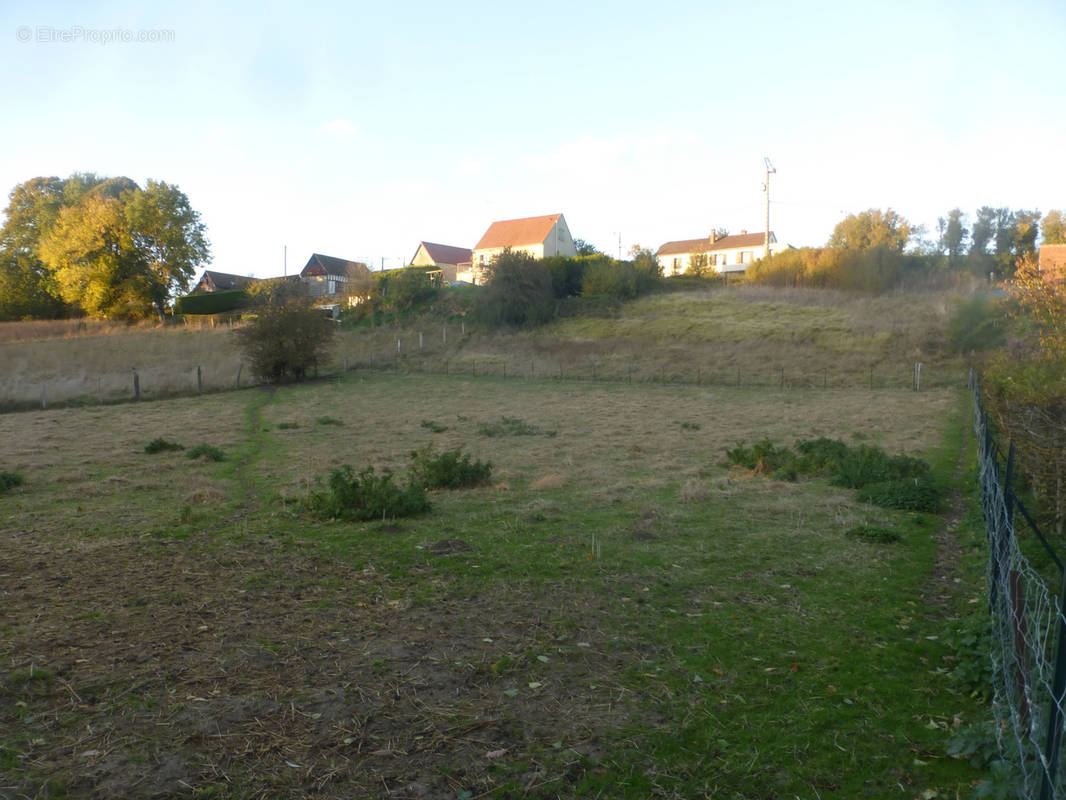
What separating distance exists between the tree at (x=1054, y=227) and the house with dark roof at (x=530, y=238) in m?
39.0

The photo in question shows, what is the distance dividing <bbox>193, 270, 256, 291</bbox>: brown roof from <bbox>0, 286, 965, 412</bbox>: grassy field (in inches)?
1115

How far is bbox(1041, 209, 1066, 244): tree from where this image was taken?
51.4 metres

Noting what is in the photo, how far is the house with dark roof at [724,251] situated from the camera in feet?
252

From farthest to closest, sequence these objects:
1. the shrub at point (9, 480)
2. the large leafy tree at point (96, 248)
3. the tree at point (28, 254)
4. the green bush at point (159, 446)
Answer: the tree at point (28, 254) → the large leafy tree at point (96, 248) → the green bush at point (159, 446) → the shrub at point (9, 480)

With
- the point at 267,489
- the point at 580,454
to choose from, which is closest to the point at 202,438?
the point at 267,489

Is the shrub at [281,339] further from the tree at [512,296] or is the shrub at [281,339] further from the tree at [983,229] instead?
the tree at [983,229]

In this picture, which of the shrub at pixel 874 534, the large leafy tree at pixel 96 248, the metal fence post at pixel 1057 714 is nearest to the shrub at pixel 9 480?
the shrub at pixel 874 534

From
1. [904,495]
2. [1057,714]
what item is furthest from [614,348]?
[1057,714]

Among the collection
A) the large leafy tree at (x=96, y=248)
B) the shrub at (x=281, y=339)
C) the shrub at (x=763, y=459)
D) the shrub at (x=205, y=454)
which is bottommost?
the shrub at (x=763, y=459)

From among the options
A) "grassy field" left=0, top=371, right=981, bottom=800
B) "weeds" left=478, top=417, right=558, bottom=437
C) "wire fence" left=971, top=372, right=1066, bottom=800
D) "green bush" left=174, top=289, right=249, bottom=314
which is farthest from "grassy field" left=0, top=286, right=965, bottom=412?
"wire fence" left=971, top=372, right=1066, bottom=800

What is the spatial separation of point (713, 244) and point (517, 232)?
2466 cm

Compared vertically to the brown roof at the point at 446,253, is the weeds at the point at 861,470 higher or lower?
lower

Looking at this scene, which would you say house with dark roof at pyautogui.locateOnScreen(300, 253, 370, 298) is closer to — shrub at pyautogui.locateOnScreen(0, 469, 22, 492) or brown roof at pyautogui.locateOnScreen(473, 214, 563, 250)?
brown roof at pyautogui.locateOnScreen(473, 214, 563, 250)

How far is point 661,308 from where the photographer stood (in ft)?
153
